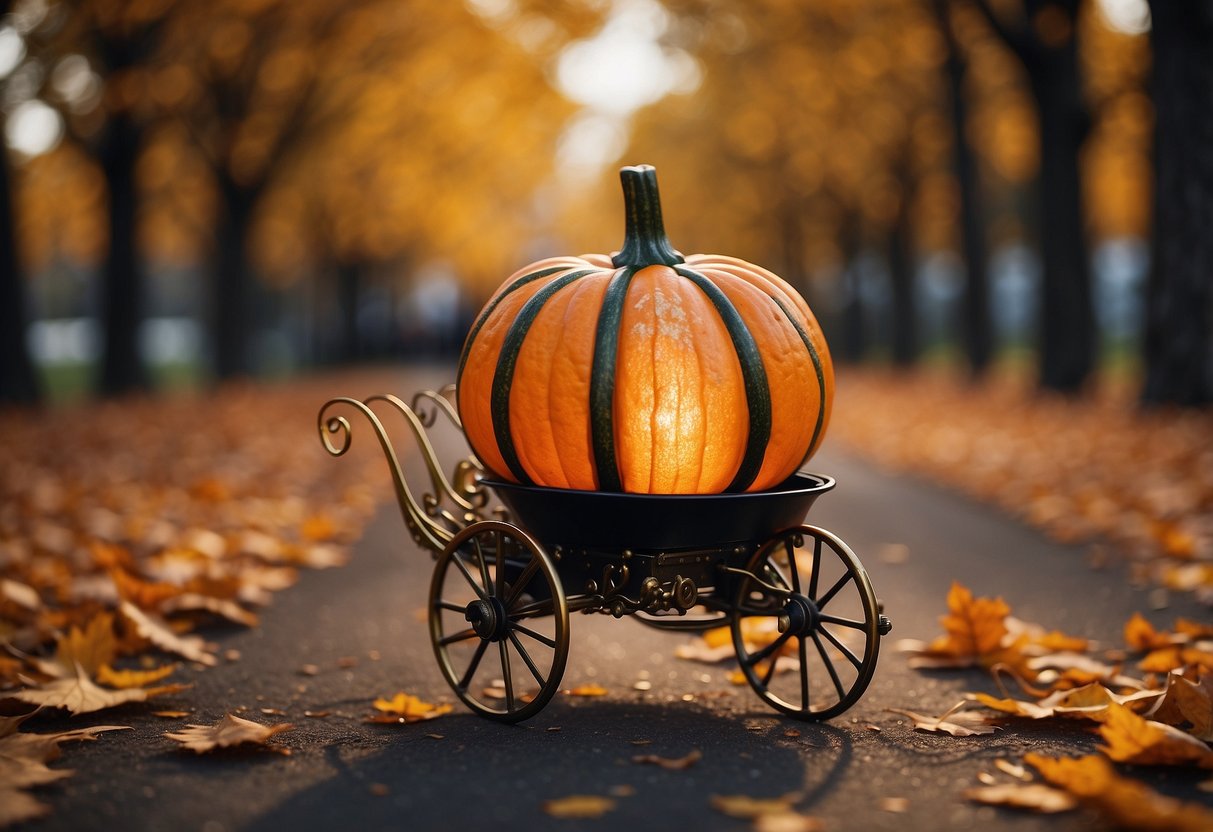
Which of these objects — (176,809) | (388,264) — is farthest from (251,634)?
(388,264)

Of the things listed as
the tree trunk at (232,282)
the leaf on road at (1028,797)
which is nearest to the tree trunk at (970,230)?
the tree trunk at (232,282)

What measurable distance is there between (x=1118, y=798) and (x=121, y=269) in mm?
17784

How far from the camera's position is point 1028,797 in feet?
9.28

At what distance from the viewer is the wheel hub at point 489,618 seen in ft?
12.2

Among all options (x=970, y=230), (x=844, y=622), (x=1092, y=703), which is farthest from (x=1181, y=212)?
(x=844, y=622)

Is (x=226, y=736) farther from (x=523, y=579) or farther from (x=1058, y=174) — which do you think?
(x=1058, y=174)

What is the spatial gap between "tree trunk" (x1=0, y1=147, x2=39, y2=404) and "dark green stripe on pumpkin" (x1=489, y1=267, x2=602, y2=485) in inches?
504

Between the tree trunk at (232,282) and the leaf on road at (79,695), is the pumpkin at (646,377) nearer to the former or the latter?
the leaf on road at (79,695)

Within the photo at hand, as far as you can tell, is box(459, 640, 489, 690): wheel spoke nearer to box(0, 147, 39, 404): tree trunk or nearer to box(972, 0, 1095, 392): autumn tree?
box(972, 0, 1095, 392): autumn tree

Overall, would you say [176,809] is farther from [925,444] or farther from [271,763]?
[925,444]

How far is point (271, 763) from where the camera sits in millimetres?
3215

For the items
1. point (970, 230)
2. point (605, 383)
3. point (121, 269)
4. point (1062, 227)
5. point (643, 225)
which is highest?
point (970, 230)

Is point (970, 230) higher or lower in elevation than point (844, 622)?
higher

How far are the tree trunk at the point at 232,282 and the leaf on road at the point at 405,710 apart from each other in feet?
60.6
